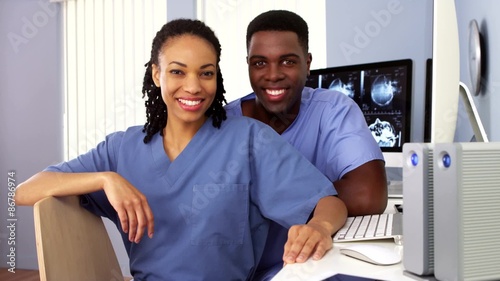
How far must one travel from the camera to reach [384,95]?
1759 millimetres

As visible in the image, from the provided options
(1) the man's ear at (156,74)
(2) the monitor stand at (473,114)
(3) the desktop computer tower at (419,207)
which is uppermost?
(1) the man's ear at (156,74)

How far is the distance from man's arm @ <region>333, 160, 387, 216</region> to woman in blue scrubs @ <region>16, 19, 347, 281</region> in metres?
0.10

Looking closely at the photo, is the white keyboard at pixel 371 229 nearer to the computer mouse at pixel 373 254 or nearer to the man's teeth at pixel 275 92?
the computer mouse at pixel 373 254

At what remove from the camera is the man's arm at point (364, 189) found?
112 centimetres

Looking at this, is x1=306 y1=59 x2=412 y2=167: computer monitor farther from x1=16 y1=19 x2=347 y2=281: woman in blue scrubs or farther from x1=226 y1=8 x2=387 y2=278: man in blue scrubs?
x1=16 y1=19 x2=347 y2=281: woman in blue scrubs

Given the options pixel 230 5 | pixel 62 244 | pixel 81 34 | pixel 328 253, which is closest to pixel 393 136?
pixel 328 253

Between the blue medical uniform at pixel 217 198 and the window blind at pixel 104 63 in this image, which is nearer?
the blue medical uniform at pixel 217 198

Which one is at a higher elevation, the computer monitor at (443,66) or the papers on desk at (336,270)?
the computer monitor at (443,66)

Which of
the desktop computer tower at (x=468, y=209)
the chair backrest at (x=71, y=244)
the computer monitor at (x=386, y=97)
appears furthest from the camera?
the computer monitor at (x=386, y=97)

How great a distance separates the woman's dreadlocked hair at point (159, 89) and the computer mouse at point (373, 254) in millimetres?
469

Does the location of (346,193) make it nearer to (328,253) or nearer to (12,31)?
(328,253)

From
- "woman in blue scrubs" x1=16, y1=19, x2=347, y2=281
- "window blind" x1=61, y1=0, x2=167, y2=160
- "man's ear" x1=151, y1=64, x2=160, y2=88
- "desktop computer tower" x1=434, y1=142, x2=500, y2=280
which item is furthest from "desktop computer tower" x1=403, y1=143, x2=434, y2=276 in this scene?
"window blind" x1=61, y1=0, x2=167, y2=160

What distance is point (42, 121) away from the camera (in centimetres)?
Answer: 335
